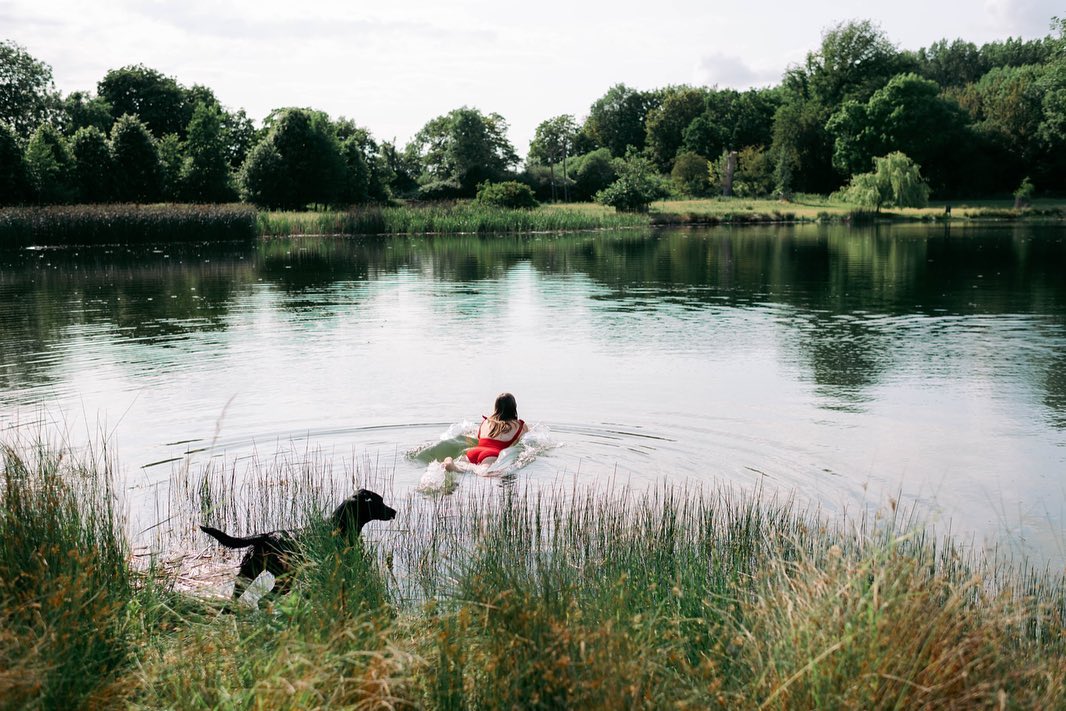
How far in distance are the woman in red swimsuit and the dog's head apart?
10.4ft

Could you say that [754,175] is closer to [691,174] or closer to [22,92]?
[691,174]

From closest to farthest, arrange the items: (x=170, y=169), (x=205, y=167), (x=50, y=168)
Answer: (x=50, y=168), (x=170, y=169), (x=205, y=167)

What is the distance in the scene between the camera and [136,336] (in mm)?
17516

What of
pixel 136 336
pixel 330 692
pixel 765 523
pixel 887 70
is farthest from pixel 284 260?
pixel 887 70

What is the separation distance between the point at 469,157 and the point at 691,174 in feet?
63.8

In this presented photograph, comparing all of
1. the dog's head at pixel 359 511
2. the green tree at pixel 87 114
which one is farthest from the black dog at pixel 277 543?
the green tree at pixel 87 114

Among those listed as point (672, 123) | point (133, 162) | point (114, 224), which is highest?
point (672, 123)

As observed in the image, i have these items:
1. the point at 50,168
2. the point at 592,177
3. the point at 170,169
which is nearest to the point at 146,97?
the point at 170,169

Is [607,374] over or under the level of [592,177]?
under

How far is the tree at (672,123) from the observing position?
9500 centimetres

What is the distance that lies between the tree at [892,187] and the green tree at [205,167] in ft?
141

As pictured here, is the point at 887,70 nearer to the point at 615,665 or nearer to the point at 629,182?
the point at 629,182

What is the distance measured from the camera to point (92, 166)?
53.6m

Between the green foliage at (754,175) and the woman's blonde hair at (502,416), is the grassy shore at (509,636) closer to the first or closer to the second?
the woman's blonde hair at (502,416)
